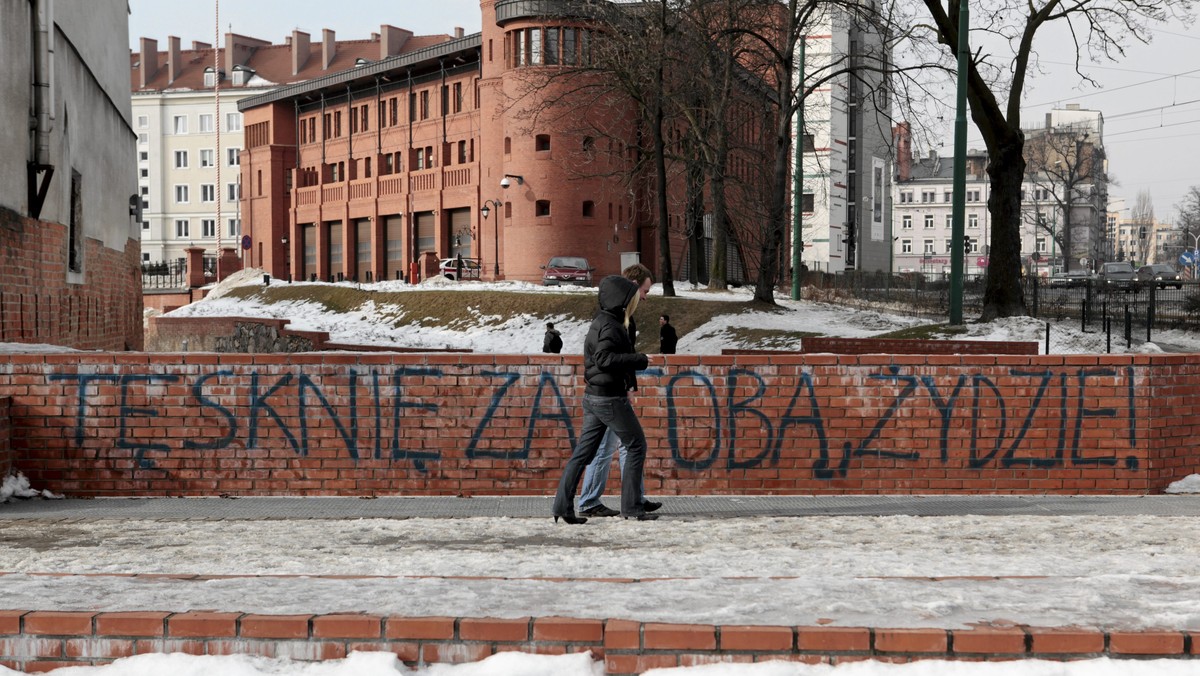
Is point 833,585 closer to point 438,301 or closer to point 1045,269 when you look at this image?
point 438,301

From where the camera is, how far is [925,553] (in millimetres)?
7230

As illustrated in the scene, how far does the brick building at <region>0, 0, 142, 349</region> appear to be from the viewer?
12867mm

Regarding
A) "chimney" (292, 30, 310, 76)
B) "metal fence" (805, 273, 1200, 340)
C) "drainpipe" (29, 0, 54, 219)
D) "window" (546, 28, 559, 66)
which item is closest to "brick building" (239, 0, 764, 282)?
"window" (546, 28, 559, 66)

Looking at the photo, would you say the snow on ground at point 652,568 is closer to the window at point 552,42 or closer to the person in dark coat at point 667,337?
the person in dark coat at point 667,337

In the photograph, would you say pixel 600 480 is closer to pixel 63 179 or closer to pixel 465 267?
pixel 63 179

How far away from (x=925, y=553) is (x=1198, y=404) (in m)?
4.19

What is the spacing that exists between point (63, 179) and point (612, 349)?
9809 millimetres

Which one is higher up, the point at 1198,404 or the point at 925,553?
the point at 1198,404

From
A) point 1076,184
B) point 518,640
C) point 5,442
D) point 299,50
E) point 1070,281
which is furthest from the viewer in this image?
point 1076,184

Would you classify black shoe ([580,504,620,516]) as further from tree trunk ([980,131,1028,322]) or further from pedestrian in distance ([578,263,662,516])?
tree trunk ([980,131,1028,322])

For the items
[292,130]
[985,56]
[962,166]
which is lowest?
[962,166]

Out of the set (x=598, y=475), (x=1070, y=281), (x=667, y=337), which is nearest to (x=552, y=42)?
(x=1070, y=281)

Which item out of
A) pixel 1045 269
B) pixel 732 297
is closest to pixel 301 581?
pixel 732 297

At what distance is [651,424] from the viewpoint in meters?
9.73
